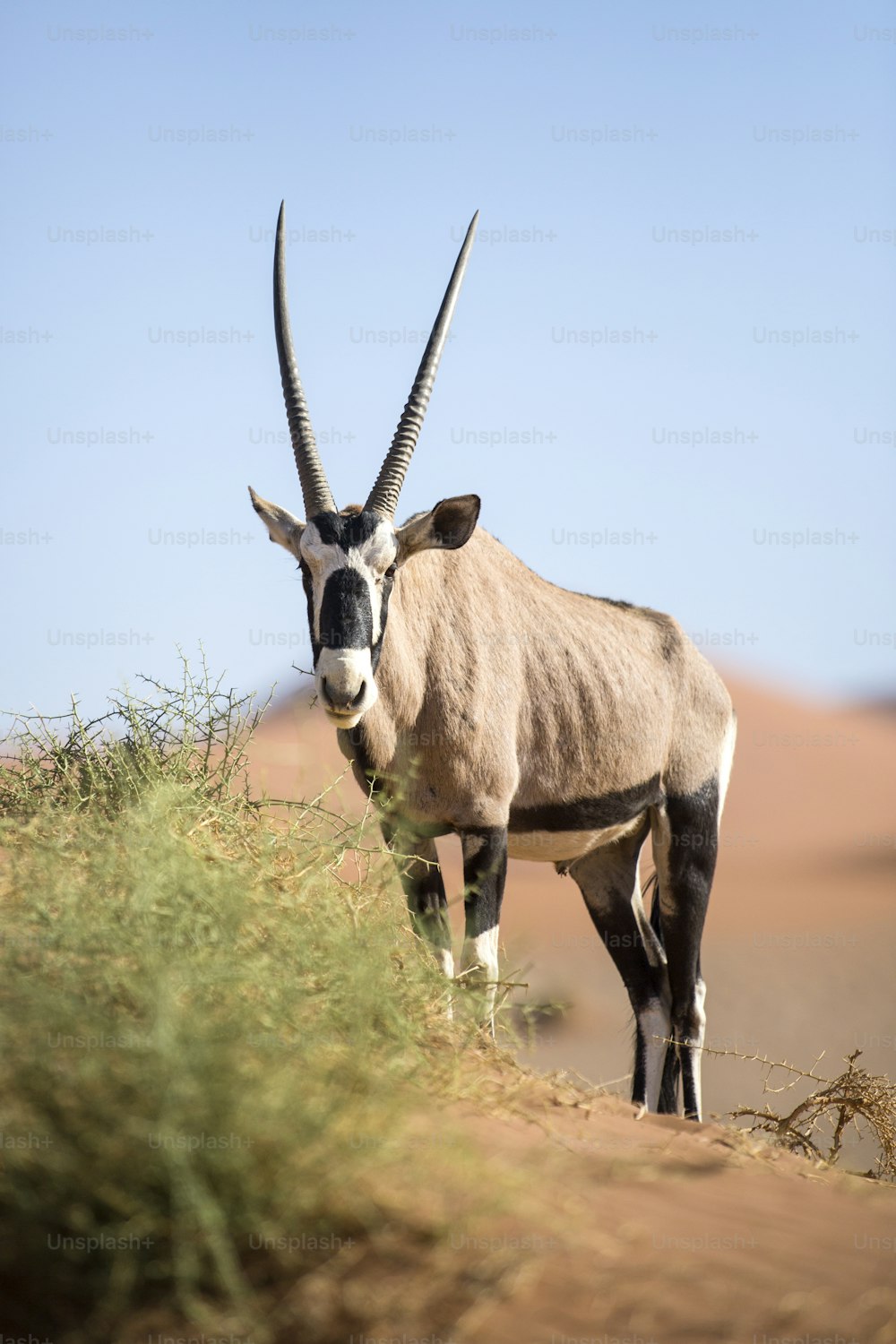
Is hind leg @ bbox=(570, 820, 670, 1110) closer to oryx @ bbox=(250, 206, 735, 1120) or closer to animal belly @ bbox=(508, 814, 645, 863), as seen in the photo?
oryx @ bbox=(250, 206, 735, 1120)

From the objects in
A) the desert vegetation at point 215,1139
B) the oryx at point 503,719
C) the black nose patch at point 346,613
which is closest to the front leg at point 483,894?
the oryx at point 503,719

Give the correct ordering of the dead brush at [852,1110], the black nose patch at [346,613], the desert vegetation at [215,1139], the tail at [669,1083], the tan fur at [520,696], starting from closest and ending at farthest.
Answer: the desert vegetation at [215,1139], the black nose patch at [346,613], the tan fur at [520,696], the dead brush at [852,1110], the tail at [669,1083]

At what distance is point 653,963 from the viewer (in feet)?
24.8

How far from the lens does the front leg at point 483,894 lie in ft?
18.4

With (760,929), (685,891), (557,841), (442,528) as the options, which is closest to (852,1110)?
(685,891)

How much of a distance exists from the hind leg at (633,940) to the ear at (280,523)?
2.83 meters

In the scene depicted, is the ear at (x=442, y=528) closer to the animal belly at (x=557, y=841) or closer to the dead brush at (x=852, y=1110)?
the animal belly at (x=557, y=841)

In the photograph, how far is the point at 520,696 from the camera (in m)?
6.38

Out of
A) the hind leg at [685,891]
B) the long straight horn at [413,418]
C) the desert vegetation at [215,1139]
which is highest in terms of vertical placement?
the long straight horn at [413,418]

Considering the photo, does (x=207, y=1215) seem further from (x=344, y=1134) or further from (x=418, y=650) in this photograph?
(x=418, y=650)

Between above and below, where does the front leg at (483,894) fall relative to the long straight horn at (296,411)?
below

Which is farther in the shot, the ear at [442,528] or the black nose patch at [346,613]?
the ear at [442,528]

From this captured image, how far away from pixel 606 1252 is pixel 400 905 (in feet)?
6.86

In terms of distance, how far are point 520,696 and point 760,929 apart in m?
19.9
